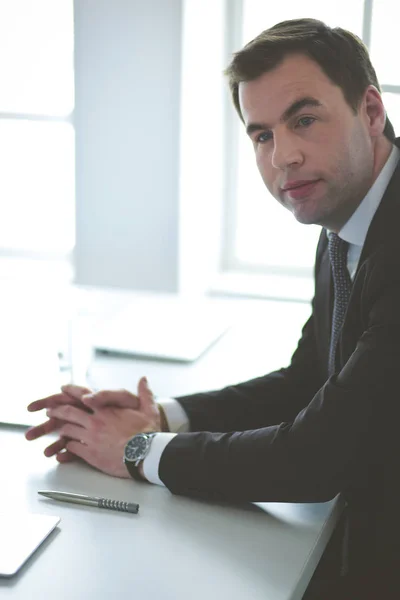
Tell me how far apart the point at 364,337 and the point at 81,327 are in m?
0.71

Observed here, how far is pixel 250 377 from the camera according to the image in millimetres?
1849

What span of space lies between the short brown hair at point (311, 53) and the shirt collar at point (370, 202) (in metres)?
0.12

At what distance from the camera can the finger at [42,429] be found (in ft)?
4.80

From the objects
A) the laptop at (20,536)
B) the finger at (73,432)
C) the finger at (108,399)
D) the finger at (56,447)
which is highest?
the finger at (108,399)

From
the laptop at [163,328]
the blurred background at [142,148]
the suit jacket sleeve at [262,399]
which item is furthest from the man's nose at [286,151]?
the blurred background at [142,148]

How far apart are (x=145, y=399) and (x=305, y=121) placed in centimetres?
56

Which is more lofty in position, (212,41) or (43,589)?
(212,41)

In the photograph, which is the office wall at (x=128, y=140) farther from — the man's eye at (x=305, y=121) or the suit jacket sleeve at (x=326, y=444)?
the suit jacket sleeve at (x=326, y=444)

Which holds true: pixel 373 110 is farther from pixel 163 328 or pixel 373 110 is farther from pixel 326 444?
pixel 163 328

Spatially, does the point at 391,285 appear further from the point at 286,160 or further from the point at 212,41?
the point at 212,41

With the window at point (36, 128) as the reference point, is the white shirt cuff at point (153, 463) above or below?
below

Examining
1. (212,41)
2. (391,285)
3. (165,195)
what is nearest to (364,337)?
(391,285)

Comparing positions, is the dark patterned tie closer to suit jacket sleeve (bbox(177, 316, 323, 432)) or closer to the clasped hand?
suit jacket sleeve (bbox(177, 316, 323, 432))

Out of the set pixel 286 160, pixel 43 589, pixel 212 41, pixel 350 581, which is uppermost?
pixel 212 41
